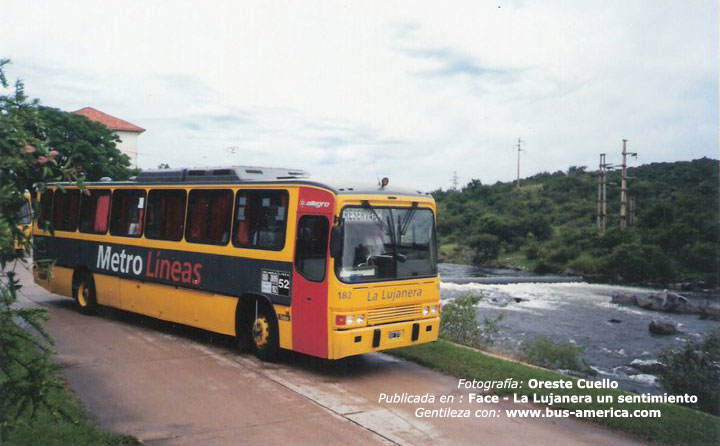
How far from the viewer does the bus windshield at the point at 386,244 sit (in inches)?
380

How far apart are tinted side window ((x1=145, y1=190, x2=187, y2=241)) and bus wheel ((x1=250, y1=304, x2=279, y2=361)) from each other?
2801 mm

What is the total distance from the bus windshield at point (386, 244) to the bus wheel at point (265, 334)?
68.3 inches

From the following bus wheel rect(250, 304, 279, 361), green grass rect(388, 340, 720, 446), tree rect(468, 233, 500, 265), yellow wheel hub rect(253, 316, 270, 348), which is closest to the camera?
green grass rect(388, 340, 720, 446)

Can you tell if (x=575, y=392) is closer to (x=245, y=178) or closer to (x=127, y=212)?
(x=245, y=178)

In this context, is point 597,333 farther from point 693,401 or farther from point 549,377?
point 549,377

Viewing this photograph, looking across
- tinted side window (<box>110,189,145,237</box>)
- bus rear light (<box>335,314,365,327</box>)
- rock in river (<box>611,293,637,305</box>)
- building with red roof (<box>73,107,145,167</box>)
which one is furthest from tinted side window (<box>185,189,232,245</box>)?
building with red roof (<box>73,107,145,167</box>)

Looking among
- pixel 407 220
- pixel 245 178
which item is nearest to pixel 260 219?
pixel 245 178

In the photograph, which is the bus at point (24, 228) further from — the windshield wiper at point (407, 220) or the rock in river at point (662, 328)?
the rock in river at point (662, 328)

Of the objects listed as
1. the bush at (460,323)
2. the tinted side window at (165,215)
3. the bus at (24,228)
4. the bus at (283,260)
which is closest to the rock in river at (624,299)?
the bush at (460,323)

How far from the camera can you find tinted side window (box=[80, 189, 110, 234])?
1461cm

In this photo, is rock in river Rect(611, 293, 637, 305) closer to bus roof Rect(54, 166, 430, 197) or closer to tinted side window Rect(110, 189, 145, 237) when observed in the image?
bus roof Rect(54, 166, 430, 197)

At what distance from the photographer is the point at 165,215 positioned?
13.0 metres

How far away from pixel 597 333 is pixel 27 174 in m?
22.7

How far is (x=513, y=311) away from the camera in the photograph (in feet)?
91.9
